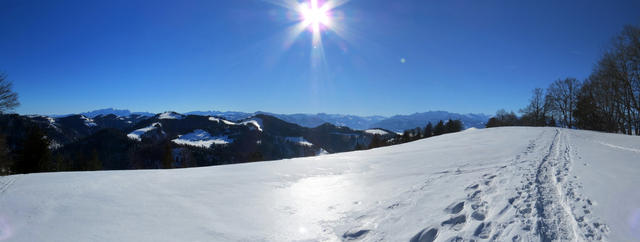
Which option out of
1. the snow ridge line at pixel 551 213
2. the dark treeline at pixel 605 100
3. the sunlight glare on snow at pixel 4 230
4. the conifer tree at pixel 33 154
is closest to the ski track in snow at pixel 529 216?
the snow ridge line at pixel 551 213

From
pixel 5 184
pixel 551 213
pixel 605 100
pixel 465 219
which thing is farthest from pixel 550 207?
pixel 605 100

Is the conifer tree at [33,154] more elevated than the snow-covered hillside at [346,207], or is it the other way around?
the snow-covered hillside at [346,207]

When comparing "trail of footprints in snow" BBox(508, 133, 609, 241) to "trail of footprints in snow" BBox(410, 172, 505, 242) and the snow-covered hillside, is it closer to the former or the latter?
the snow-covered hillside

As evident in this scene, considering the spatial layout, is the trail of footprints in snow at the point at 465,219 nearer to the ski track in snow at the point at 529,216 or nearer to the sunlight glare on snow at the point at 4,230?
the ski track in snow at the point at 529,216

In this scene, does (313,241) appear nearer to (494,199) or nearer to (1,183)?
(494,199)

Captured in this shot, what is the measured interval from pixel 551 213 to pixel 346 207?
3725 mm

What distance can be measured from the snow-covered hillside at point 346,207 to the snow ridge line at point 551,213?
0.06 ft

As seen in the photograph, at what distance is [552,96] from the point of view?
46.2 m

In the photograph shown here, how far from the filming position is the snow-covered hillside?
3.72m

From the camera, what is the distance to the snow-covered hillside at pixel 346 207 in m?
3.72

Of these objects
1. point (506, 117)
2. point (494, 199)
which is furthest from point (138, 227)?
point (506, 117)

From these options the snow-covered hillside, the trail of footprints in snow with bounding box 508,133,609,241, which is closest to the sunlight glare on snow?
the snow-covered hillside

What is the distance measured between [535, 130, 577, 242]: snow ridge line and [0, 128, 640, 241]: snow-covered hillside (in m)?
0.02

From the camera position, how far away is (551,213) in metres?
4.07
